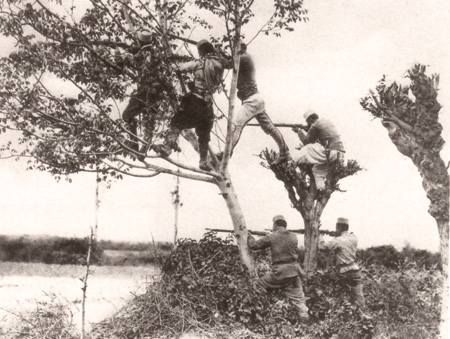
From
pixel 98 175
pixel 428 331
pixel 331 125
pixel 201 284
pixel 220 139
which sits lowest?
pixel 428 331

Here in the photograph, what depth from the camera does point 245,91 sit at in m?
9.51

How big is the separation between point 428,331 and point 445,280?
94cm

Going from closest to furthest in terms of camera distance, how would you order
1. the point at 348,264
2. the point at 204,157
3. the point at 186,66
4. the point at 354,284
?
1. the point at 186,66
2. the point at 204,157
3. the point at 348,264
4. the point at 354,284

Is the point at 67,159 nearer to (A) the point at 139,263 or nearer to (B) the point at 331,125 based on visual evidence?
(B) the point at 331,125

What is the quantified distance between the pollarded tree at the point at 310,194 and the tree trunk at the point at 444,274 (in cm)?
197

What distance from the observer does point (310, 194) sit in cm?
1080

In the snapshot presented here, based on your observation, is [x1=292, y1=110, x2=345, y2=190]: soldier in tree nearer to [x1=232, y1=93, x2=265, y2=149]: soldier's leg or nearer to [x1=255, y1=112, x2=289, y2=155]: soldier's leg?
[x1=255, y1=112, x2=289, y2=155]: soldier's leg

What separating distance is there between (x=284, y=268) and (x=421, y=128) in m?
4.26

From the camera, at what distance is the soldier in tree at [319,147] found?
1062cm

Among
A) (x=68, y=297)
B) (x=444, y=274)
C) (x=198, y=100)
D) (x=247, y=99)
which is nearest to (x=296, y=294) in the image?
(x=444, y=274)

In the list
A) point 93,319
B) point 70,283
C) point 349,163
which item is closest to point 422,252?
point 349,163

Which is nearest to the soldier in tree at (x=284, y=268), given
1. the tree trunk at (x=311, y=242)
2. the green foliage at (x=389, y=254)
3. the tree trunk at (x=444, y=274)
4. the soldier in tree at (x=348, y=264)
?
the soldier in tree at (x=348, y=264)

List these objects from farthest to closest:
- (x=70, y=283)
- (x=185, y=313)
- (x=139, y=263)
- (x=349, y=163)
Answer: (x=139, y=263) < (x=70, y=283) < (x=349, y=163) < (x=185, y=313)

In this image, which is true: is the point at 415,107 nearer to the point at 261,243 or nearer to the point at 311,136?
the point at 311,136
